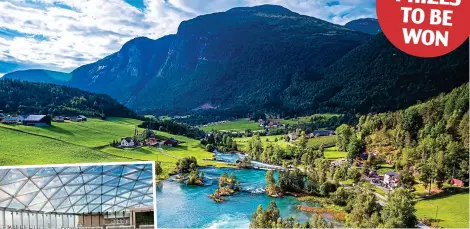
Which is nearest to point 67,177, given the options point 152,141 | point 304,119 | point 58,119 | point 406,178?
point 152,141

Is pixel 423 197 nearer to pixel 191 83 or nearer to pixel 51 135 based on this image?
pixel 51 135

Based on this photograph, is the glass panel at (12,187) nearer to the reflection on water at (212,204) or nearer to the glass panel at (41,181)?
the glass panel at (41,181)

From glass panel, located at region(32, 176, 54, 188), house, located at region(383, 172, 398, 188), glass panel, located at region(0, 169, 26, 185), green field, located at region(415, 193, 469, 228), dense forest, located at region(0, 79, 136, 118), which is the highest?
dense forest, located at region(0, 79, 136, 118)

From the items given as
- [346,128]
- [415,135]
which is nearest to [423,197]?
[415,135]

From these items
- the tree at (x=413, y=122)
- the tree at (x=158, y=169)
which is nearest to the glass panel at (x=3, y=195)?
the tree at (x=158, y=169)

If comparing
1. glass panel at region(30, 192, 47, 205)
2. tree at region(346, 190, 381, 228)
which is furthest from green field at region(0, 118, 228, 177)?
glass panel at region(30, 192, 47, 205)

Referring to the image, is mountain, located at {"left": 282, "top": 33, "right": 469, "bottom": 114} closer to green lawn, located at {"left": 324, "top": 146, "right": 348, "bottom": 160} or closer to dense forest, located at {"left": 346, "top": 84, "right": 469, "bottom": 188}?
dense forest, located at {"left": 346, "top": 84, "right": 469, "bottom": 188}

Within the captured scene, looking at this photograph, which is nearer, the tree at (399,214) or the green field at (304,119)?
the tree at (399,214)
